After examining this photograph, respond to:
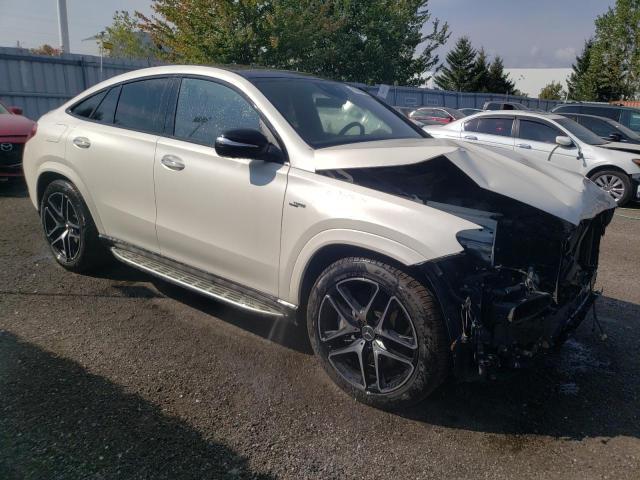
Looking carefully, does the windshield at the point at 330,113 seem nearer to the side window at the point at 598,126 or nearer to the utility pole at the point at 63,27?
the side window at the point at 598,126

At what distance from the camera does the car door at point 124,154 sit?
3955 mm

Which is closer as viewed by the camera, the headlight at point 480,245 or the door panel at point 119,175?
the headlight at point 480,245

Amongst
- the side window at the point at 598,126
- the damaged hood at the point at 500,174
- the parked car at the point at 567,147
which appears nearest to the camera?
the damaged hood at the point at 500,174

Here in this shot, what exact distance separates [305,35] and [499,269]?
22.0 meters

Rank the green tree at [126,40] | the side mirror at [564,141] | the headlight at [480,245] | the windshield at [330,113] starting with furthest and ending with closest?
the green tree at [126,40], the side mirror at [564,141], the windshield at [330,113], the headlight at [480,245]

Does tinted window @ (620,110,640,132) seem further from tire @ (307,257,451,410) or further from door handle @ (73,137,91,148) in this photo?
door handle @ (73,137,91,148)

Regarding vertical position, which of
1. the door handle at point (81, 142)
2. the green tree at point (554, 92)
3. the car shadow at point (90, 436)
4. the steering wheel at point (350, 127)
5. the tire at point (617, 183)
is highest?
the green tree at point (554, 92)

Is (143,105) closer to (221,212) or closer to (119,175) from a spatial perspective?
(119,175)

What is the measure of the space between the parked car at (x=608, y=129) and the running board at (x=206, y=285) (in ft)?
31.3

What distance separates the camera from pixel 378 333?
2.92 meters

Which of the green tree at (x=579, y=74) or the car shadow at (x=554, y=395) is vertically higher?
the green tree at (x=579, y=74)

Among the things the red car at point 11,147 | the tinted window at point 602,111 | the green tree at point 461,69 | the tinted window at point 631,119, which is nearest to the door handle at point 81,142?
the red car at point 11,147

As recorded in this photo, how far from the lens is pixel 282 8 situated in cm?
2173

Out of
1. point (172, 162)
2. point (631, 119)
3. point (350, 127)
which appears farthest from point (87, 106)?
point (631, 119)
